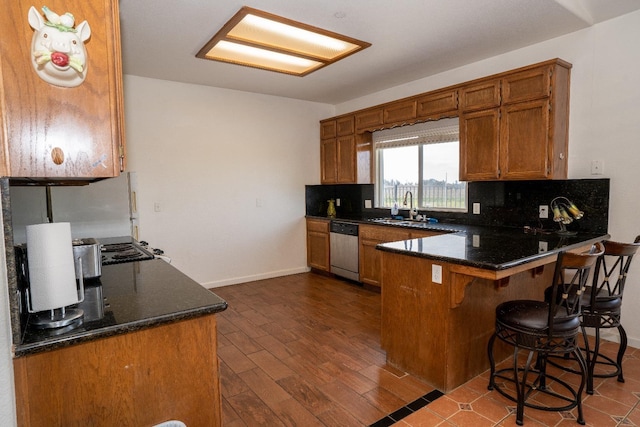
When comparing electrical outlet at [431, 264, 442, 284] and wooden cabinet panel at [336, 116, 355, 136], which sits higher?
wooden cabinet panel at [336, 116, 355, 136]

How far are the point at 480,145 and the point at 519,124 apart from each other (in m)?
0.39

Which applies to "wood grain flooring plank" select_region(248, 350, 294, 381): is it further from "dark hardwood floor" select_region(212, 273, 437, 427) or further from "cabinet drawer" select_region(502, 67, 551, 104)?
"cabinet drawer" select_region(502, 67, 551, 104)

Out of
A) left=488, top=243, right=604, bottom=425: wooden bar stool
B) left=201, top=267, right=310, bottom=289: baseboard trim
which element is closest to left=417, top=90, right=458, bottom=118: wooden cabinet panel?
left=488, top=243, right=604, bottom=425: wooden bar stool

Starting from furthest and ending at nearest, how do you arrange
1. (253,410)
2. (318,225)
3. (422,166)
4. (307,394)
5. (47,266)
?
1. (318,225)
2. (422,166)
3. (307,394)
4. (253,410)
5. (47,266)

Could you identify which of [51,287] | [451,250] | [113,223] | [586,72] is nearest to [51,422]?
[51,287]

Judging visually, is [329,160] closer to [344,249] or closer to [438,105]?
[344,249]

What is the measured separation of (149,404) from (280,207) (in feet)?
13.2

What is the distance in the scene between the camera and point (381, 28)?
9.43 ft

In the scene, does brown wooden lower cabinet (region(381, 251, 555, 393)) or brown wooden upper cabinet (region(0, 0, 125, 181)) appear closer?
brown wooden upper cabinet (region(0, 0, 125, 181))

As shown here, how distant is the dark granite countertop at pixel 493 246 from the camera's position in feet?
6.66

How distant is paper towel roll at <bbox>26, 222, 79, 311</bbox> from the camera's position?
1.17 metres

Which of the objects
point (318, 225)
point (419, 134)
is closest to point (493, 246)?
point (419, 134)

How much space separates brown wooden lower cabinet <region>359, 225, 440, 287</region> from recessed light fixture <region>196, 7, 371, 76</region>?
1936 millimetres

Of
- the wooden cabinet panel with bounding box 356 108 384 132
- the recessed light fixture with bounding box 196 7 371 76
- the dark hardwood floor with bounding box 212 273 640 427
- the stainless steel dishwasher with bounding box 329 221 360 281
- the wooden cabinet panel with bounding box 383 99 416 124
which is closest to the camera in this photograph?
the dark hardwood floor with bounding box 212 273 640 427
